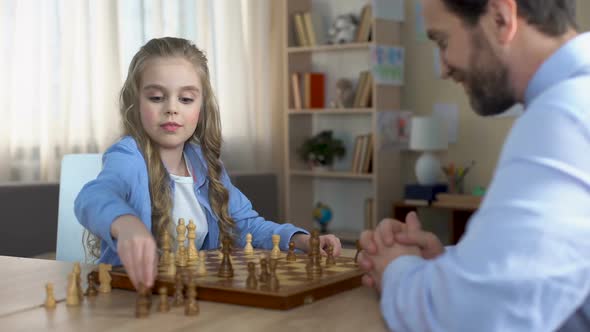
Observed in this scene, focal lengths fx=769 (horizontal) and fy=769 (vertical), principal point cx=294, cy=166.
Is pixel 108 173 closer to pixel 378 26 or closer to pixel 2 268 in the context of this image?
pixel 2 268

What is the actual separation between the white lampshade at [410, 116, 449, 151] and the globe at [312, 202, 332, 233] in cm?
102

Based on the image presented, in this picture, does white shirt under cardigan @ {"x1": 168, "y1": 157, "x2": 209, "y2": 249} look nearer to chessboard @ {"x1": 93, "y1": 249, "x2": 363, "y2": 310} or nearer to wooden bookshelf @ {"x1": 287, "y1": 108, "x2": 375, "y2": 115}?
chessboard @ {"x1": 93, "y1": 249, "x2": 363, "y2": 310}

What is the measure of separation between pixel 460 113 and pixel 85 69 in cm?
262

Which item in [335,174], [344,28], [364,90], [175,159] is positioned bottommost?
[335,174]

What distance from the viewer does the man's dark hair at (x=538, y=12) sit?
111cm

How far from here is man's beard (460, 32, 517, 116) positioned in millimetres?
1144

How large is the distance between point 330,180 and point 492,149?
4.52 ft

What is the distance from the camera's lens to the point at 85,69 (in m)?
4.70

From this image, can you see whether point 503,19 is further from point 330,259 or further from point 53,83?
point 53,83

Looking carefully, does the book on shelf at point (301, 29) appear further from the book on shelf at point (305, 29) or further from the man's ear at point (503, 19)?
the man's ear at point (503, 19)

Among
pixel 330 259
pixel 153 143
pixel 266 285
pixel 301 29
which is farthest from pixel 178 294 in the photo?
pixel 301 29

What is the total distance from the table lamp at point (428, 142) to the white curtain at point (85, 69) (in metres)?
1.34

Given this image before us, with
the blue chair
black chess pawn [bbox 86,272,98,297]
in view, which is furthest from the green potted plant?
Result: black chess pawn [bbox 86,272,98,297]

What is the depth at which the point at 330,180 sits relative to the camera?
20.4ft
